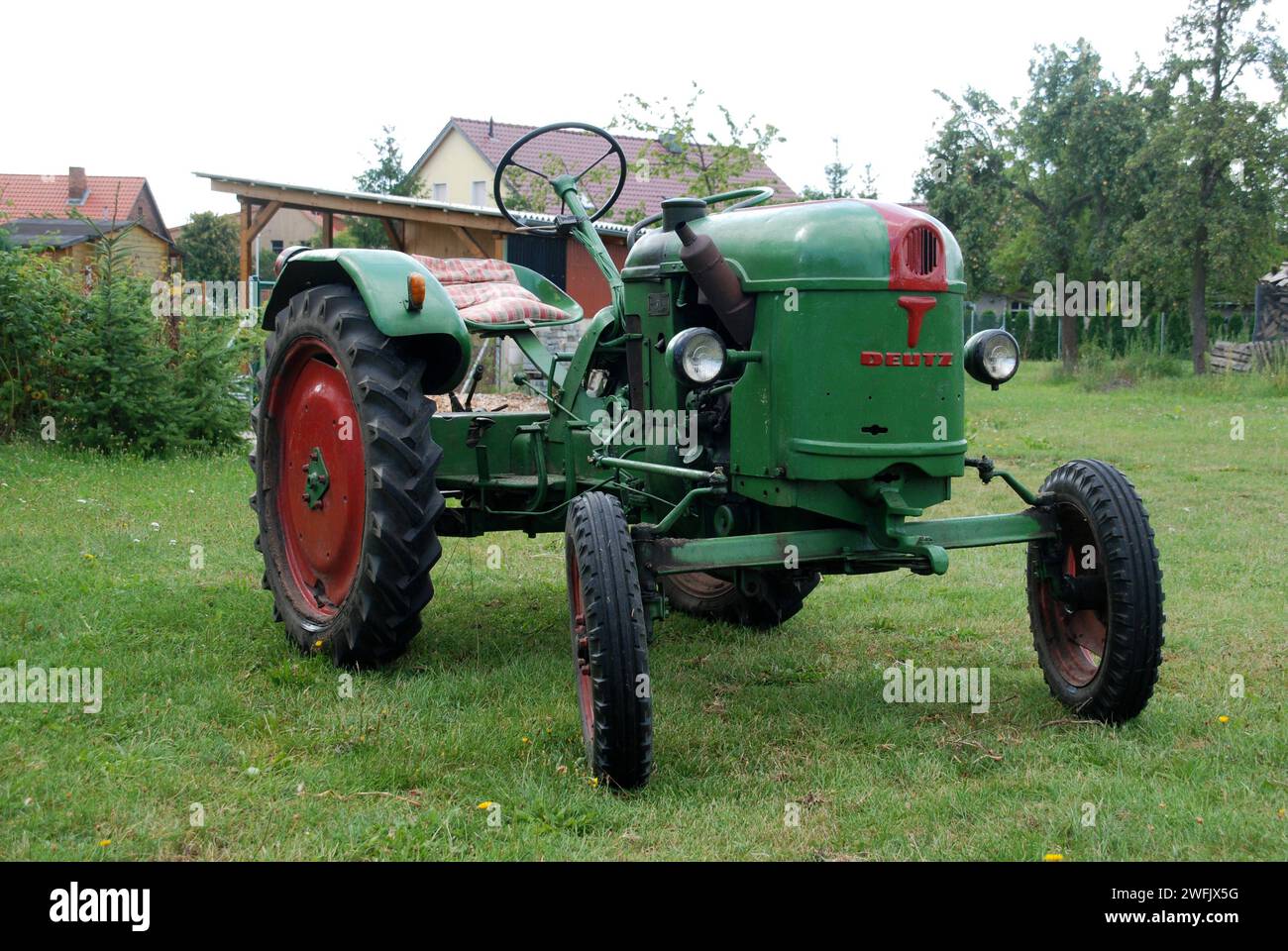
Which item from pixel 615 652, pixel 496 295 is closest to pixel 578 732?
pixel 615 652

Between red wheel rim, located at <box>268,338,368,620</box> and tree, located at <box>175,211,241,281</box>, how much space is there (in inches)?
1434

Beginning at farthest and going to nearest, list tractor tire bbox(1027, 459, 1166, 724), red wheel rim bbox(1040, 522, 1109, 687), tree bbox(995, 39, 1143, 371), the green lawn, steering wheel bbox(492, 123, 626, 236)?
tree bbox(995, 39, 1143, 371) → steering wheel bbox(492, 123, 626, 236) → red wheel rim bbox(1040, 522, 1109, 687) → tractor tire bbox(1027, 459, 1166, 724) → the green lawn

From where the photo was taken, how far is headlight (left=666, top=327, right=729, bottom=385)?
12.6 ft

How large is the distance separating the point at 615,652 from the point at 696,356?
97 centimetres

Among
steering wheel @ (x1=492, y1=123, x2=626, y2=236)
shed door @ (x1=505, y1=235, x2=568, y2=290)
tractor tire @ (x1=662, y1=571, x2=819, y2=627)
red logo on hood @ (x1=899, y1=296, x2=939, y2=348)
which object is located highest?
shed door @ (x1=505, y1=235, x2=568, y2=290)

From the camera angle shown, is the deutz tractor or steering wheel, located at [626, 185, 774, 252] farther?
steering wheel, located at [626, 185, 774, 252]

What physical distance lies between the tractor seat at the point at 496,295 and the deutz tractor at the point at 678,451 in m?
0.02

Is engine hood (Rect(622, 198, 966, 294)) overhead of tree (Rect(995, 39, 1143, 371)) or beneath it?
beneath

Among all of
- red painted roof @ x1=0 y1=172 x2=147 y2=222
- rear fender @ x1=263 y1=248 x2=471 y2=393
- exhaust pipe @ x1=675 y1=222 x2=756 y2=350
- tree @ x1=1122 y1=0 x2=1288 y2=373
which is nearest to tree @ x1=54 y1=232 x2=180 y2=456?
rear fender @ x1=263 y1=248 x2=471 y2=393

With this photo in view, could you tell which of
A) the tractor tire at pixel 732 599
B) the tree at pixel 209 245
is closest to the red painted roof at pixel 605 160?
the tree at pixel 209 245

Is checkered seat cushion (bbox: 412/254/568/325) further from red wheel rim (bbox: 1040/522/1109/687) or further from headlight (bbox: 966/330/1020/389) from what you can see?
red wheel rim (bbox: 1040/522/1109/687)

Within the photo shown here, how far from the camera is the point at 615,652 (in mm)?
3525

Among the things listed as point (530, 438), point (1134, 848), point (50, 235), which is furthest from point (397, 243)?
point (1134, 848)
